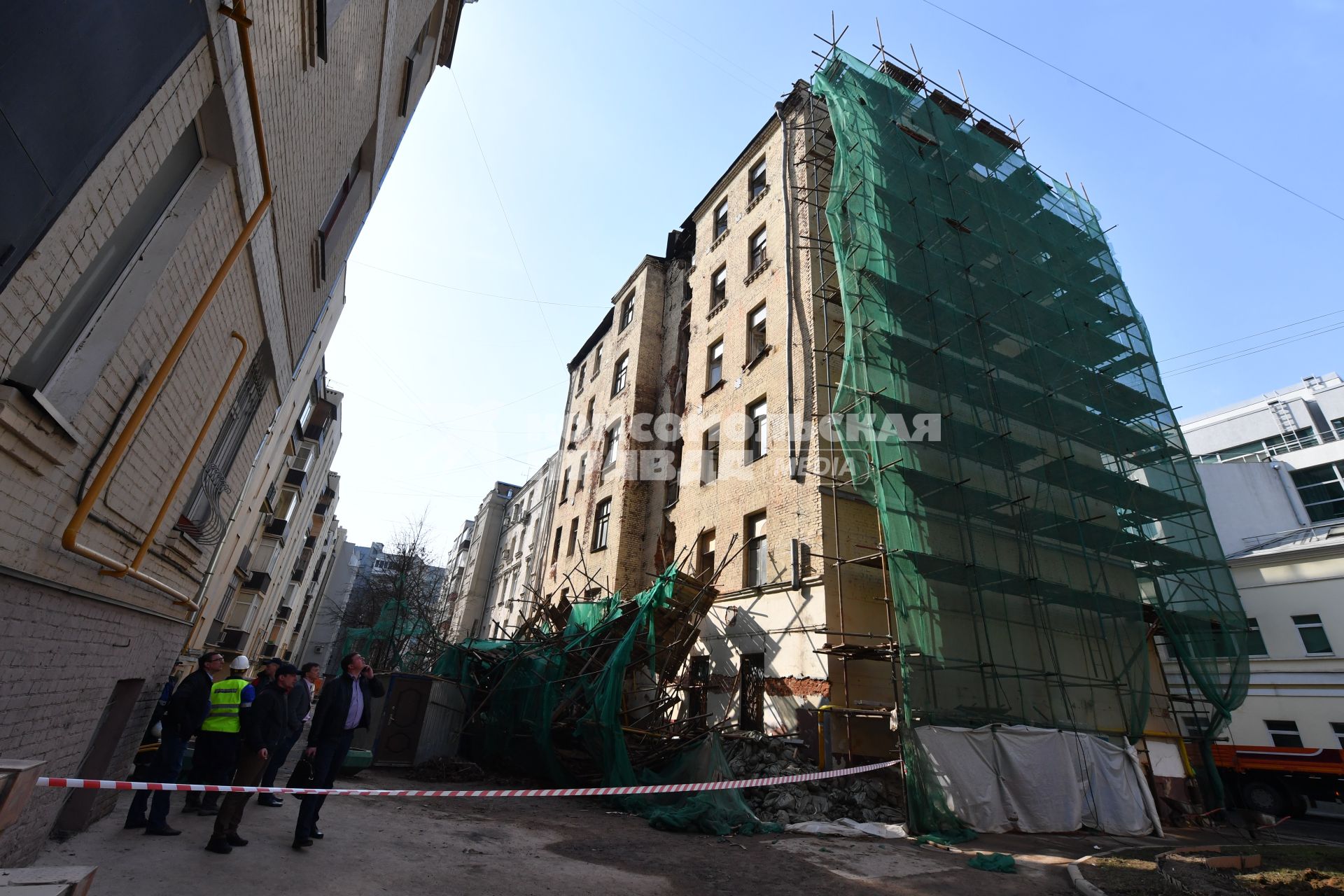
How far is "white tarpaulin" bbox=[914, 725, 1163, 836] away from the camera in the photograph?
9.72m

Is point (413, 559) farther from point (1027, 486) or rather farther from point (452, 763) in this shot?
point (1027, 486)

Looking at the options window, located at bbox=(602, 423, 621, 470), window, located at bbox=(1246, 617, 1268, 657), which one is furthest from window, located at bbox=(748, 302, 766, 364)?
window, located at bbox=(1246, 617, 1268, 657)

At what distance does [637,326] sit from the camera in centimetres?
2430

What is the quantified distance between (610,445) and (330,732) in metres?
17.9

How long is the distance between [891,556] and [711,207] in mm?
15909

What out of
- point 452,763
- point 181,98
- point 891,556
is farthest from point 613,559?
point 181,98

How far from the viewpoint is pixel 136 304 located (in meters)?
3.72

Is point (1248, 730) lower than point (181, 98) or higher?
lower

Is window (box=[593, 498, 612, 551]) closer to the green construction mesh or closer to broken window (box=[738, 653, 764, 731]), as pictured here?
broken window (box=[738, 653, 764, 731])

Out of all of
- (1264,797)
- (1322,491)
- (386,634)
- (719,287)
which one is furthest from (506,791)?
(1322,491)

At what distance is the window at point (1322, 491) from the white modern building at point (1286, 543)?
0.04 meters

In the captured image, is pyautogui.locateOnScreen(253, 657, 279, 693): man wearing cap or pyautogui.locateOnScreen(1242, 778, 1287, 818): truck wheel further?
pyautogui.locateOnScreen(1242, 778, 1287, 818): truck wheel

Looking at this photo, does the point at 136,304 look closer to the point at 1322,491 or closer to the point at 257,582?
the point at 257,582

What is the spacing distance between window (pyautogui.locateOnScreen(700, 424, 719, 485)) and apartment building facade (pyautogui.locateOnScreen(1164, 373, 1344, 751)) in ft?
41.0
